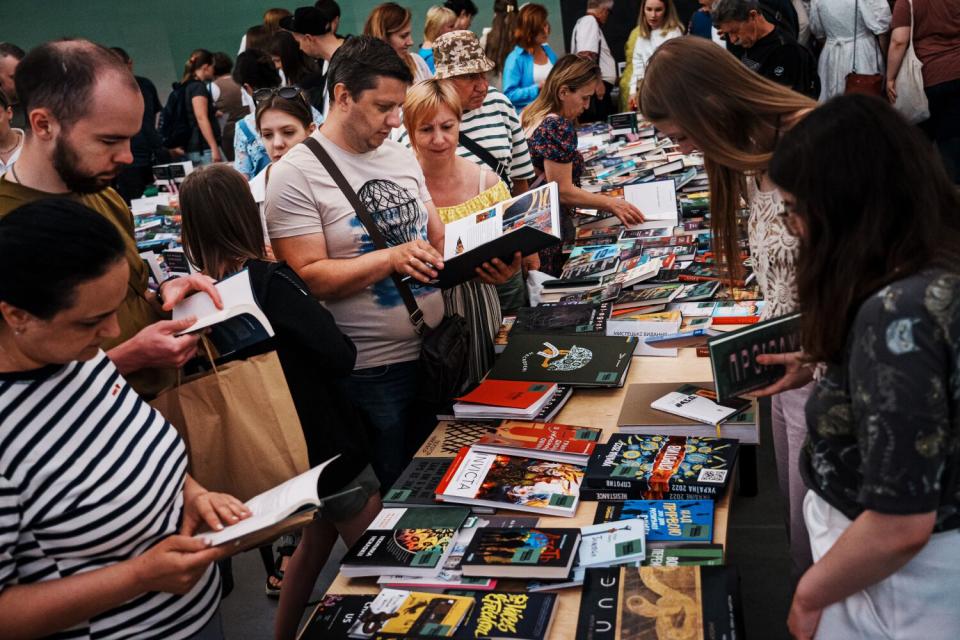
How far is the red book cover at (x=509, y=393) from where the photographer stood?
219 cm

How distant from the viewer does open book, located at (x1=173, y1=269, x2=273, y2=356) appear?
66.4 inches

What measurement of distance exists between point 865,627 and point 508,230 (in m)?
1.31

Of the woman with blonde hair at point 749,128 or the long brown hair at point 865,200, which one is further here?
the woman with blonde hair at point 749,128

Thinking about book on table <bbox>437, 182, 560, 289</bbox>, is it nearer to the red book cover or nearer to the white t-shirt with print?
the white t-shirt with print

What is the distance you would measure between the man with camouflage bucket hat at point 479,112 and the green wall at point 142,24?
25.5ft

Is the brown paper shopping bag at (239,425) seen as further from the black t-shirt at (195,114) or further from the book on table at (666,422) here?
the black t-shirt at (195,114)

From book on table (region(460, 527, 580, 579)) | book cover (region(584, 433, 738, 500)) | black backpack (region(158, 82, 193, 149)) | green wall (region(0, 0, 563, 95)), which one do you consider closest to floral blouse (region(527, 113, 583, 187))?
book cover (region(584, 433, 738, 500))

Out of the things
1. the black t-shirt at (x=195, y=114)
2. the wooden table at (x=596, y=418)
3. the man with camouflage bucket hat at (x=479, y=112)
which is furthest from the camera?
the black t-shirt at (x=195, y=114)

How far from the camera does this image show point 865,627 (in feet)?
4.08

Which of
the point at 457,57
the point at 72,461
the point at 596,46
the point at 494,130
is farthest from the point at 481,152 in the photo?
the point at 596,46

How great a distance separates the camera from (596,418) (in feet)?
7.11

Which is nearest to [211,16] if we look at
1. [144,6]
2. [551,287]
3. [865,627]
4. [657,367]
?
[144,6]

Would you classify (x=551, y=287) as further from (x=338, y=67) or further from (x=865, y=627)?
(x=865, y=627)

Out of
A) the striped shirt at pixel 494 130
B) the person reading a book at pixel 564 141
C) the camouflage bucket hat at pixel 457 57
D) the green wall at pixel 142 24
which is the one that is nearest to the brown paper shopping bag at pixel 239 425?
the striped shirt at pixel 494 130
